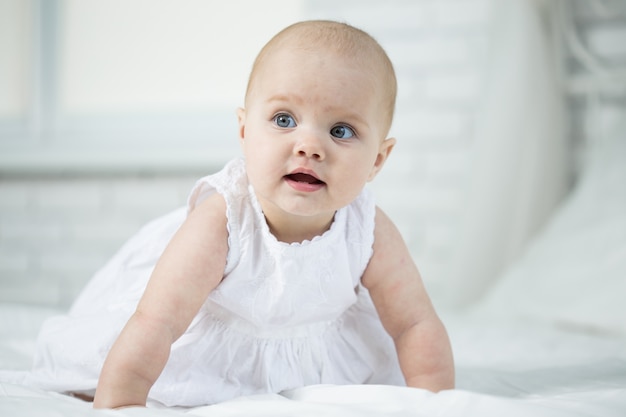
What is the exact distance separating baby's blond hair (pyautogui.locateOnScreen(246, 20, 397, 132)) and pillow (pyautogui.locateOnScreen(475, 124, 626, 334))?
32.3 inches

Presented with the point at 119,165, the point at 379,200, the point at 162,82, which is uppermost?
the point at 162,82

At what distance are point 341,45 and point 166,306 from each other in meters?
0.37

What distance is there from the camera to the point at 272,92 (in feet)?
2.77

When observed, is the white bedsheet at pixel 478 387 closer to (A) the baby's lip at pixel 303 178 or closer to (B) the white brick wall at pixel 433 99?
(A) the baby's lip at pixel 303 178

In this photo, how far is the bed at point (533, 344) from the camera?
66 centimetres

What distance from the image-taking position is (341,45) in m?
0.85

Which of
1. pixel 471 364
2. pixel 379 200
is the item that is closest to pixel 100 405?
pixel 471 364

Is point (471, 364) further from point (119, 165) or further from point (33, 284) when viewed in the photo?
point (33, 284)

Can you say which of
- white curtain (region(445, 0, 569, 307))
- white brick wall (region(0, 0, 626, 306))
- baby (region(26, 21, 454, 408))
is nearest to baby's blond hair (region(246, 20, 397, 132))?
baby (region(26, 21, 454, 408))

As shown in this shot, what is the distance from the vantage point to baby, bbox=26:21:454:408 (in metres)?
0.82

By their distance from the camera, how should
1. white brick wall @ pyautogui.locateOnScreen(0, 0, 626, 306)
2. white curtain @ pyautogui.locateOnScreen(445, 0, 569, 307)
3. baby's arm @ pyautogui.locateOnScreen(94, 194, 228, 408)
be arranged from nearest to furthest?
baby's arm @ pyautogui.locateOnScreen(94, 194, 228, 408)
white curtain @ pyautogui.locateOnScreen(445, 0, 569, 307)
white brick wall @ pyautogui.locateOnScreen(0, 0, 626, 306)

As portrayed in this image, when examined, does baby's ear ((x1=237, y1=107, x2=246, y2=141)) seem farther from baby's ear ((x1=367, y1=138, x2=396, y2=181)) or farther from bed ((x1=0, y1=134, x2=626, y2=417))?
bed ((x1=0, y1=134, x2=626, y2=417))

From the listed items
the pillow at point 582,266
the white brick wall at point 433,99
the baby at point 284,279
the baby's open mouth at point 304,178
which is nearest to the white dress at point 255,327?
the baby at point 284,279

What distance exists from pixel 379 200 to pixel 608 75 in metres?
0.71
